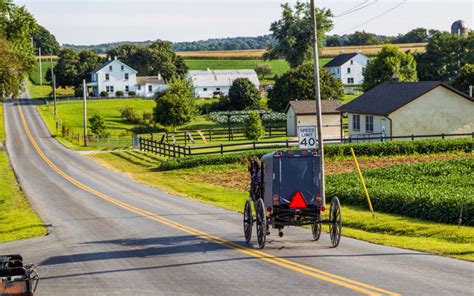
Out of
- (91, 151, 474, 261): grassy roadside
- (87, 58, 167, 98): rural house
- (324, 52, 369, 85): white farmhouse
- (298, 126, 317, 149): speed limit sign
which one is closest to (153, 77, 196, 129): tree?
(91, 151, 474, 261): grassy roadside

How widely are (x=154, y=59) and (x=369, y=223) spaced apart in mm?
135561

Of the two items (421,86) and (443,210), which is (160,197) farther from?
(421,86)

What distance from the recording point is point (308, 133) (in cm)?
2730

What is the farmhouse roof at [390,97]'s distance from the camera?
197ft

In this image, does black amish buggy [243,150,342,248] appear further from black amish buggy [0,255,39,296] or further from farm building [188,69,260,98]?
farm building [188,69,260,98]

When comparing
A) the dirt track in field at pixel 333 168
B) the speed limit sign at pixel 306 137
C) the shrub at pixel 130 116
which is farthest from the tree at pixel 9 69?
the shrub at pixel 130 116

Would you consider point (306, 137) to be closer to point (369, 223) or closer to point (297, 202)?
point (369, 223)

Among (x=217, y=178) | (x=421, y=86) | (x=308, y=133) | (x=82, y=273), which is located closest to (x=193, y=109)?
(x=421, y=86)

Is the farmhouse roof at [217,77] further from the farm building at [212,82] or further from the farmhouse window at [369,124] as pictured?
the farmhouse window at [369,124]

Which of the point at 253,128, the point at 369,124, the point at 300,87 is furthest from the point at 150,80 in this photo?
the point at 369,124

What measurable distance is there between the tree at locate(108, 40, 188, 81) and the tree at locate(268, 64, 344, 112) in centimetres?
5728

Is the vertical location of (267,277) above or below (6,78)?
below

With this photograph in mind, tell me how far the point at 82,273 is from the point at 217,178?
1099 inches

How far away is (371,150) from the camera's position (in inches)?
2079
